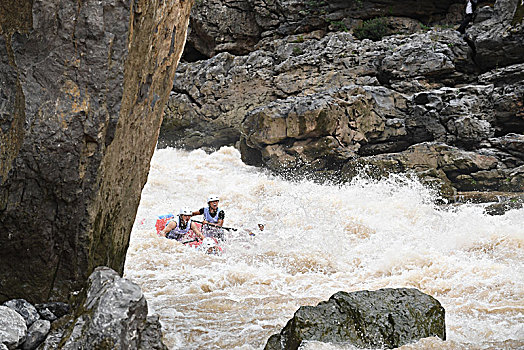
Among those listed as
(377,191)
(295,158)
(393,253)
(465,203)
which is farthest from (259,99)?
(393,253)

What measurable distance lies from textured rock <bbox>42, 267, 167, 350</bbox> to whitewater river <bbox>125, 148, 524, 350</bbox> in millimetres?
970

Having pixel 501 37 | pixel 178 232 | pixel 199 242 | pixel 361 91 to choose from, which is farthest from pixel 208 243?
pixel 501 37

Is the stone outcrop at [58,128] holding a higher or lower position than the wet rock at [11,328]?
higher

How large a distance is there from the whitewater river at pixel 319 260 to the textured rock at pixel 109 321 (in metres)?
0.97

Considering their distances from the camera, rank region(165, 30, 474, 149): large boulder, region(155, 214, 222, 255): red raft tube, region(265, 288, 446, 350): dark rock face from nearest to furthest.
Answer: region(265, 288, 446, 350): dark rock face → region(155, 214, 222, 255): red raft tube → region(165, 30, 474, 149): large boulder

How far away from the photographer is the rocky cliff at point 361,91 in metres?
10.4

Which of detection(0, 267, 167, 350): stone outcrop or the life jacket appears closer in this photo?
detection(0, 267, 167, 350): stone outcrop

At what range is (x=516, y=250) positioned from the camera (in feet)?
20.7

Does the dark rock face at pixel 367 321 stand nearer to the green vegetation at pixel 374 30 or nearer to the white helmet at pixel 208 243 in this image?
the white helmet at pixel 208 243

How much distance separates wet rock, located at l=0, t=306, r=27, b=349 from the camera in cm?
202

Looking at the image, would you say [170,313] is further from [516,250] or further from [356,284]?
[516,250]

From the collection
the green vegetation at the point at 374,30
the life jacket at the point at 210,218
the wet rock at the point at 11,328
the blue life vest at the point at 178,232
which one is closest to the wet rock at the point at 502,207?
the life jacket at the point at 210,218

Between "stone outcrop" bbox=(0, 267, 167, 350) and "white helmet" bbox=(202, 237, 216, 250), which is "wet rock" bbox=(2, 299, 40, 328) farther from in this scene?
"white helmet" bbox=(202, 237, 216, 250)

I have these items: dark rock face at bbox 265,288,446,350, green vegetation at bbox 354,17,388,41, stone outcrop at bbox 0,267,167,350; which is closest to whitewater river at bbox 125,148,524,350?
dark rock face at bbox 265,288,446,350
